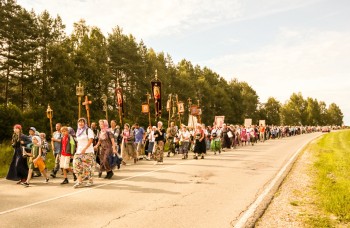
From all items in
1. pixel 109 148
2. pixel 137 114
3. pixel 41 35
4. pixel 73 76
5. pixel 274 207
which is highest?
pixel 41 35

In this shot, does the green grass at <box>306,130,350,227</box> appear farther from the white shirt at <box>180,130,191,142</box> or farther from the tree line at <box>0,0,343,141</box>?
the tree line at <box>0,0,343,141</box>

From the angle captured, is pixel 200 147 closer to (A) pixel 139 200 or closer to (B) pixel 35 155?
(B) pixel 35 155

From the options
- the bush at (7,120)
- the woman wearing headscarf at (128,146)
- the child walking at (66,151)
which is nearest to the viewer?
the child walking at (66,151)

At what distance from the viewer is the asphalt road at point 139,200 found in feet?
21.9

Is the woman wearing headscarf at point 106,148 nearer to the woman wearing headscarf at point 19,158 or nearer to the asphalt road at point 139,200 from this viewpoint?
the asphalt road at point 139,200

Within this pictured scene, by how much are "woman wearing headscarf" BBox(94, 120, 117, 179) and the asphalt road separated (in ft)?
1.51

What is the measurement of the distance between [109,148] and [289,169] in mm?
7092

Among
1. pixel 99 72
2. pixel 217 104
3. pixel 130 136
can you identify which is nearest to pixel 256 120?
pixel 217 104

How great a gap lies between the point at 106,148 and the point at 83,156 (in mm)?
1871

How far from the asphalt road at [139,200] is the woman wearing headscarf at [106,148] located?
0.46 metres

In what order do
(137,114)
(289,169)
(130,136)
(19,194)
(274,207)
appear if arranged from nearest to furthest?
1. (274,207)
2. (19,194)
3. (289,169)
4. (130,136)
5. (137,114)

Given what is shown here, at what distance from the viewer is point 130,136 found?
18.0m

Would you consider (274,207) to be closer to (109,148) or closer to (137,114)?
(109,148)

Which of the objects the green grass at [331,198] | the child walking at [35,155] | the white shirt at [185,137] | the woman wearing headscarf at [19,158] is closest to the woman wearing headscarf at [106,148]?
the child walking at [35,155]
